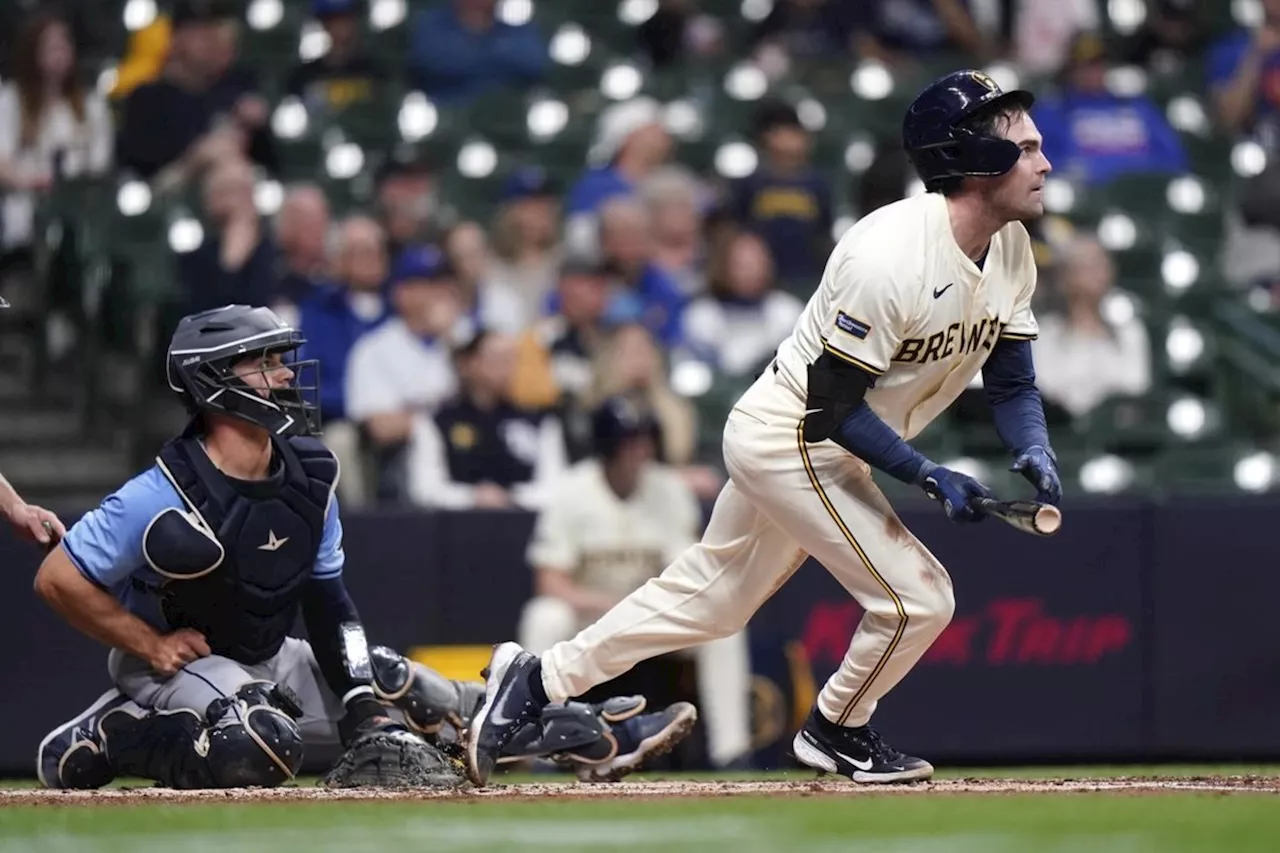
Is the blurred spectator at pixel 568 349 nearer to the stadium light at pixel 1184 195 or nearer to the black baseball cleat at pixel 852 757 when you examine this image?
the stadium light at pixel 1184 195

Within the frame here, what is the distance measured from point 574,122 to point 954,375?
5.74 m

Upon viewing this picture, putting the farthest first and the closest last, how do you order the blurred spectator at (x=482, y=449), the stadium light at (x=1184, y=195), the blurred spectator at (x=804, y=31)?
the blurred spectator at (x=804, y=31) < the stadium light at (x=1184, y=195) < the blurred spectator at (x=482, y=449)

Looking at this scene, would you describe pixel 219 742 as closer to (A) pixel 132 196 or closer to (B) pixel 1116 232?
(A) pixel 132 196

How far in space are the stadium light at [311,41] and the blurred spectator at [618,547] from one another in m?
3.81

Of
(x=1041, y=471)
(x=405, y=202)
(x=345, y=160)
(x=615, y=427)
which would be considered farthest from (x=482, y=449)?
(x=1041, y=471)

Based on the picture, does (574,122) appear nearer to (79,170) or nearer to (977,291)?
(79,170)

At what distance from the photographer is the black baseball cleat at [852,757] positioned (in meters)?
6.30

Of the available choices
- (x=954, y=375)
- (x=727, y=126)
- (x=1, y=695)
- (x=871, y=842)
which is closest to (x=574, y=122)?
(x=727, y=126)

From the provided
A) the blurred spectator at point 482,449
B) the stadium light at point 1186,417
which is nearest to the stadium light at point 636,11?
the blurred spectator at point 482,449

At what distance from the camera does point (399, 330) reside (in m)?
9.89

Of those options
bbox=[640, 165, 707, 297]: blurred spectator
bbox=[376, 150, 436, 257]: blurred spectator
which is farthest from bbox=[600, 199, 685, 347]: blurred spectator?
bbox=[376, 150, 436, 257]: blurred spectator

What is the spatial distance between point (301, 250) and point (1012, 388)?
468 centimetres

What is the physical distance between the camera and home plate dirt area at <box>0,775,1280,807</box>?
19.6 feet

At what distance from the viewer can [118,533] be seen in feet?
20.1
